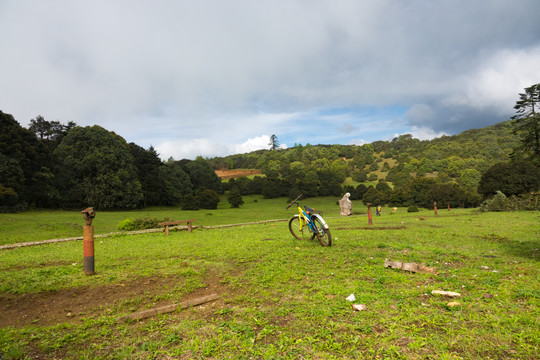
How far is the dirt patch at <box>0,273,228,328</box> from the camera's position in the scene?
3945 millimetres

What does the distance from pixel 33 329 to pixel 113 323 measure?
975mm

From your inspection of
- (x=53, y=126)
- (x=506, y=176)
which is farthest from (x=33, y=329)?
(x=53, y=126)

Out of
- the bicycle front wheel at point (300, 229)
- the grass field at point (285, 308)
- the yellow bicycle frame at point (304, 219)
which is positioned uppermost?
the yellow bicycle frame at point (304, 219)

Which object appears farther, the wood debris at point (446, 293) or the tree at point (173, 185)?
the tree at point (173, 185)

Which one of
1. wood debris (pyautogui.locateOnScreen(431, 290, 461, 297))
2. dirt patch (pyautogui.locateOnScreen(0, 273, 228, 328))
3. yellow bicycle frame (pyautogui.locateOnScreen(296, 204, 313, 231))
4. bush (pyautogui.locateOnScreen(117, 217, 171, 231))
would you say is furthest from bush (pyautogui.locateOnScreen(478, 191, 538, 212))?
dirt patch (pyautogui.locateOnScreen(0, 273, 228, 328))

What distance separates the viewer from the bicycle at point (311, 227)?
26.6 ft

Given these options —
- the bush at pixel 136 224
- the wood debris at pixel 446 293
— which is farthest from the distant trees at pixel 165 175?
the wood debris at pixel 446 293

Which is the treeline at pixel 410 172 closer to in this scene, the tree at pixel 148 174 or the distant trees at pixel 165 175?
the distant trees at pixel 165 175

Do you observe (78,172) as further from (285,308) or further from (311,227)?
(285,308)

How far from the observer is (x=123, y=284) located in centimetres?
532

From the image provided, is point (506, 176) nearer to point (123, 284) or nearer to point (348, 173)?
point (123, 284)

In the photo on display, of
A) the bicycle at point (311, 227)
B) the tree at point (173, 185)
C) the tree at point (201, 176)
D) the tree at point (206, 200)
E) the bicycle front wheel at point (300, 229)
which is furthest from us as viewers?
the tree at point (201, 176)

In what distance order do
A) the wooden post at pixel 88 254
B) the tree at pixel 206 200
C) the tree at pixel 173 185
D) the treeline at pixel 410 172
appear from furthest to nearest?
1. the tree at pixel 173 185
2. the tree at pixel 206 200
3. the treeline at pixel 410 172
4. the wooden post at pixel 88 254

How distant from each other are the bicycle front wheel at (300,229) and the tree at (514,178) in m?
30.9
